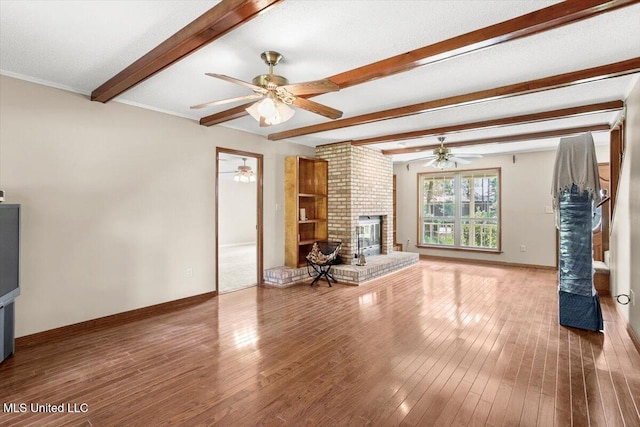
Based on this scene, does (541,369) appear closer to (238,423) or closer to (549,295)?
(238,423)

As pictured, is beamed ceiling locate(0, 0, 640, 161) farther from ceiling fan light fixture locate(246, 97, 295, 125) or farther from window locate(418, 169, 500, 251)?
window locate(418, 169, 500, 251)

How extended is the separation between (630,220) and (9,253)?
5.97 meters

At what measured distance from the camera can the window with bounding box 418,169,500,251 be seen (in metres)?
7.47

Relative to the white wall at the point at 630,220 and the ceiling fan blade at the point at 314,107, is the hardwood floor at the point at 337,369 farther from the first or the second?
the ceiling fan blade at the point at 314,107

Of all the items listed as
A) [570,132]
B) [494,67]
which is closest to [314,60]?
[494,67]

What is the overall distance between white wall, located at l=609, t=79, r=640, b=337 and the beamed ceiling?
1.27 ft

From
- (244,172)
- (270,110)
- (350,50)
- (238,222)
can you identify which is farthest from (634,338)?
(238,222)

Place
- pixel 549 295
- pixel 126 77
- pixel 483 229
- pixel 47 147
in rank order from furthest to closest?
pixel 483 229 → pixel 549 295 → pixel 47 147 → pixel 126 77

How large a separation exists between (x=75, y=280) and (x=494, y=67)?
4583 millimetres

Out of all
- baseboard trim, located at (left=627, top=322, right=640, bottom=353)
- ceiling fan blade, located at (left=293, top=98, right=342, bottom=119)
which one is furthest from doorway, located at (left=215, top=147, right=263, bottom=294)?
baseboard trim, located at (left=627, top=322, right=640, bottom=353)

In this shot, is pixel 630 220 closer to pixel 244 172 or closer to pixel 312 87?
pixel 312 87

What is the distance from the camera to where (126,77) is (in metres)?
2.83

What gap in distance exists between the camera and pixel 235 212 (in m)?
10.9

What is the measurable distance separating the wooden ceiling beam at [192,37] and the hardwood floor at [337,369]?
94.7 inches
